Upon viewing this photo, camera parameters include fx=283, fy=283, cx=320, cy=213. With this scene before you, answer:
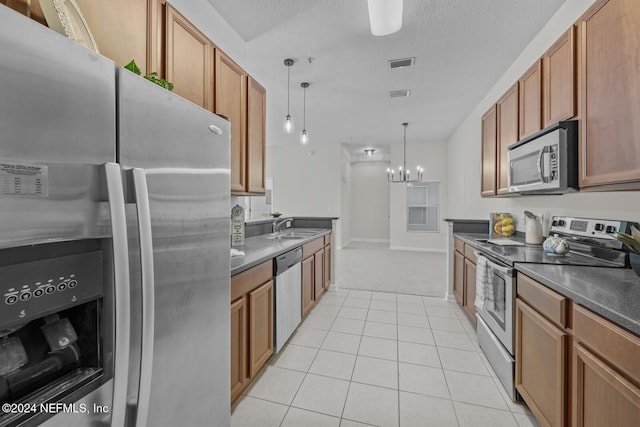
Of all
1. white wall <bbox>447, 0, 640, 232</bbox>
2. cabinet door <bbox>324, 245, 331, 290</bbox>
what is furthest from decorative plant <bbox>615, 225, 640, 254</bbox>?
cabinet door <bbox>324, 245, 331, 290</bbox>

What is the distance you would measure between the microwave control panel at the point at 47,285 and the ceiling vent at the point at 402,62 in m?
3.39

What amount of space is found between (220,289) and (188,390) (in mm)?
375

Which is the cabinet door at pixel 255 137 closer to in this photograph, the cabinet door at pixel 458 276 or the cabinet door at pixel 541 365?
the cabinet door at pixel 541 365

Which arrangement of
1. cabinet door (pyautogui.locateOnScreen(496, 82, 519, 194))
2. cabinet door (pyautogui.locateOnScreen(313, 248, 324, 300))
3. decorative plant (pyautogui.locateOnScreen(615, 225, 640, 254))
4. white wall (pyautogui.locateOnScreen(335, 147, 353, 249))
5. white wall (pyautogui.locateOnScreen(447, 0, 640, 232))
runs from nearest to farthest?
1. decorative plant (pyautogui.locateOnScreen(615, 225, 640, 254))
2. white wall (pyautogui.locateOnScreen(447, 0, 640, 232))
3. cabinet door (pyautogui.locateOnScreen(496, 82, 519, 194))
4. cabinet door (pyautogui.locateOnScreen(313, 248, 324, 300))
5. white wall (pyautogui.locateOnScreen(335, 147, 353, 249))

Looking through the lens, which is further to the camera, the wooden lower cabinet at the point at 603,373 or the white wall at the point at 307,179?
the white wall at the point at 307,179

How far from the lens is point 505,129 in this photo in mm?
2834

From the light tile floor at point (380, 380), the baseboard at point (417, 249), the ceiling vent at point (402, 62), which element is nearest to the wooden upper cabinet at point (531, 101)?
the ceiling vent at point (402, 62)

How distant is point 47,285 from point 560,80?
9.01ft

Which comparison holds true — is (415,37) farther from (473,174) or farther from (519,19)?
(473,174)

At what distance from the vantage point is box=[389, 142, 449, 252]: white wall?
290 inches

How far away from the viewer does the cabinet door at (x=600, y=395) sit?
3.01ft

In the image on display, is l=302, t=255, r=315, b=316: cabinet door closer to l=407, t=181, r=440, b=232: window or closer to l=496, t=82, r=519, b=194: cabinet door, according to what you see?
l=496, t=82, r=519, b=194: cabinet door

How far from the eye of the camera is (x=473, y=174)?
16.5 feet

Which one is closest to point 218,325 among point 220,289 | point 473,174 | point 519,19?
point 220,289
